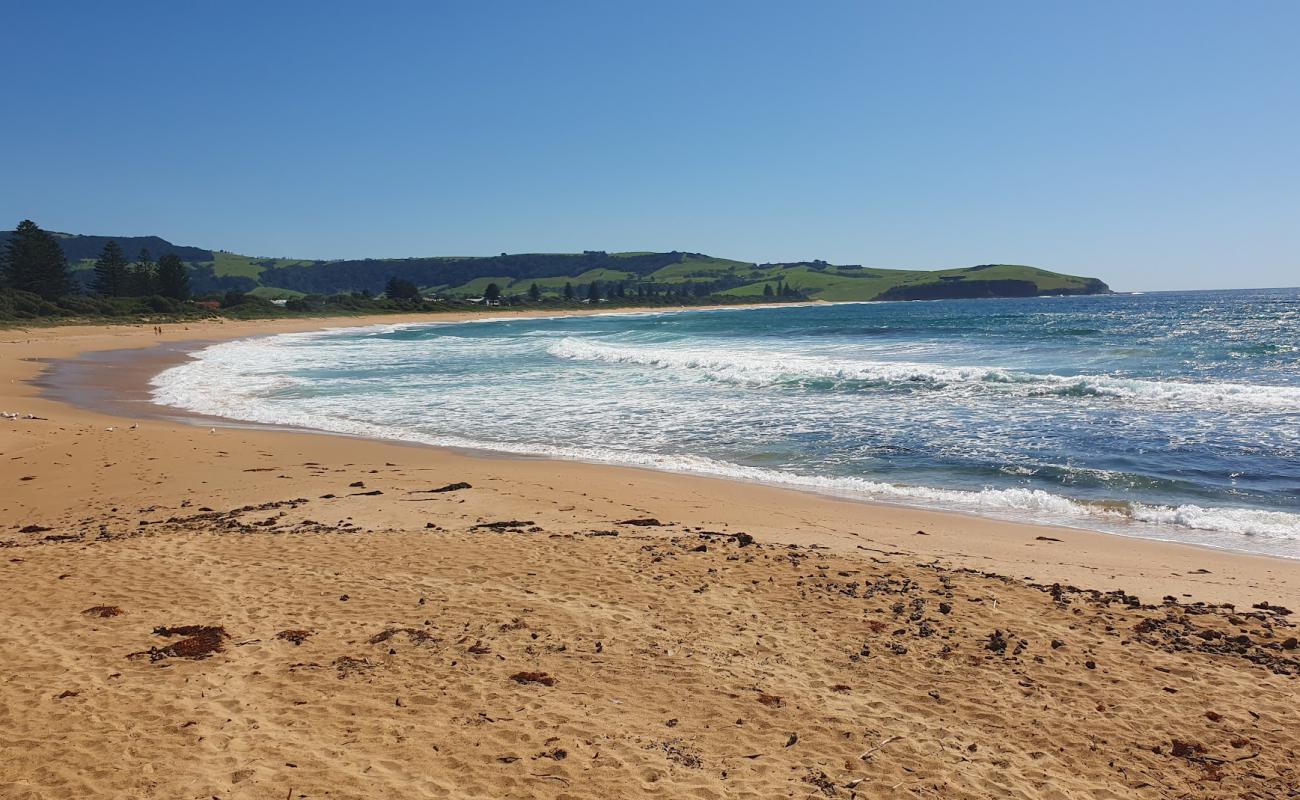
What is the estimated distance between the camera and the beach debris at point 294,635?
5.54 meters

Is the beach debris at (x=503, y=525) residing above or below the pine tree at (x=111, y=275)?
below

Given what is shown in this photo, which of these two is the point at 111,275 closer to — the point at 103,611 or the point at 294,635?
the point at 103,611

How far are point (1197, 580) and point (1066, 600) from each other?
6.01 ft

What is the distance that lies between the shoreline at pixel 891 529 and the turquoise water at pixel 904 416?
71 cm

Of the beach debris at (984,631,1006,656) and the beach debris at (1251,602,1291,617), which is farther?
the beach debris at (1251,602,1291,617)

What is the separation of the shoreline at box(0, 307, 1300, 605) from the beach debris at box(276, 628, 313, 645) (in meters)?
4.16

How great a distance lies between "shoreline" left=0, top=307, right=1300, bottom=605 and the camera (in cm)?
727

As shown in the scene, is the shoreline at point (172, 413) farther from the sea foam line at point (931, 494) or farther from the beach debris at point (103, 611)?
the beach debris at point (103, 611)

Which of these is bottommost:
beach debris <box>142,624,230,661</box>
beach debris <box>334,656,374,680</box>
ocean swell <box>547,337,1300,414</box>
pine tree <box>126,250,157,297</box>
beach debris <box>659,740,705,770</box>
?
beach debris <box>659,740,705,770</box>

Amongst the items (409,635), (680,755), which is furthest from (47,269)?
(680,755)

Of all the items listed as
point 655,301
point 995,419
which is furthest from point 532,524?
point 655,301

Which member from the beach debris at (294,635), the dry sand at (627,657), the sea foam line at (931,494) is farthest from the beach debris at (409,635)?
the sea foam line at (931,494)

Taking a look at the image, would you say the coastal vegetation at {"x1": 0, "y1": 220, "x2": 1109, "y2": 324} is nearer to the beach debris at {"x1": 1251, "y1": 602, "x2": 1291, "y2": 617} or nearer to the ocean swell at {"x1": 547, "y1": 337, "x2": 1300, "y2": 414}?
the ocean swell at {"x1": 547, "y1": 337, "x2": 1300, "y2": 414}

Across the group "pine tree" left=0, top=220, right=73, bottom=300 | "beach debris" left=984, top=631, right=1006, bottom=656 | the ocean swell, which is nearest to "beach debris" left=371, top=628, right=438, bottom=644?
"beach debris" left=984, top=631, right=1006, bottom=656
